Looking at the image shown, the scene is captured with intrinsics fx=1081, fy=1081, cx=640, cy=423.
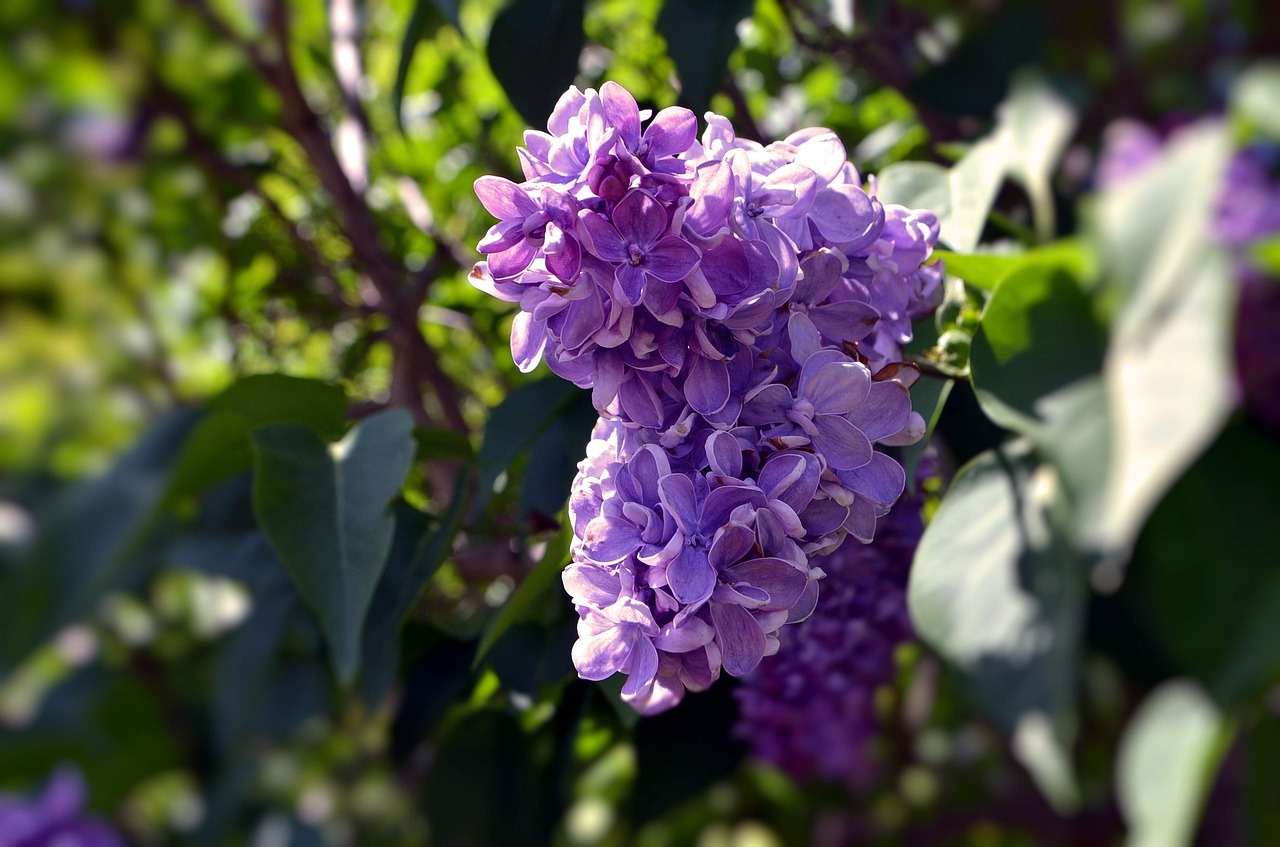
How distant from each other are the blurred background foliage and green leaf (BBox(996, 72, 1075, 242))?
0.05 ft

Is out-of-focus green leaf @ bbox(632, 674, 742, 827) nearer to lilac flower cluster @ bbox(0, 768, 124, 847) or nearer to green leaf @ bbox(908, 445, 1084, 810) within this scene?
green leaf @ bbox(908, 445, 1084, 810)

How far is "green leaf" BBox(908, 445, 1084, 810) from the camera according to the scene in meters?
0.27

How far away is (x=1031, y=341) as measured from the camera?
1.06 feet

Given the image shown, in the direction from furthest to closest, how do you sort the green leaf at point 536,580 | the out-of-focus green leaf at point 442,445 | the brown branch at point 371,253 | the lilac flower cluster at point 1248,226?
the brown branch at point 371,253
the lilac flower cluster at point 1248,226
the out-of-focus green leaf at point 442,445
the green leaf at point 536,580

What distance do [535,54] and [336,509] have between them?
9.1 inches

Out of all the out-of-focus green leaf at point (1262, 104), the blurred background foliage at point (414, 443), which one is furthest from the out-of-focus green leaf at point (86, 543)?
the out-of-focus green leaf at point (1262, 104)

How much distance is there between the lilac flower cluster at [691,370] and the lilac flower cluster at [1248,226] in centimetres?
39

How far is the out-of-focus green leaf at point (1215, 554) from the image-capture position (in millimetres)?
315

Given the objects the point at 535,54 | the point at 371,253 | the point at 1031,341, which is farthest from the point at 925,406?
the point at 371,253

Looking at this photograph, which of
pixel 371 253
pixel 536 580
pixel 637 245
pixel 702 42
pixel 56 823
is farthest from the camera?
pixel 56 823

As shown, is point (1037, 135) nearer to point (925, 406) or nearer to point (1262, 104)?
point (1262, 104)

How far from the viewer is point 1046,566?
0.30 metres

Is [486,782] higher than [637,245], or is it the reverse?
[637,245]

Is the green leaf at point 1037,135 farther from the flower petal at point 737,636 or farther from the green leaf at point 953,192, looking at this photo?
the flower petal at point 737,636
